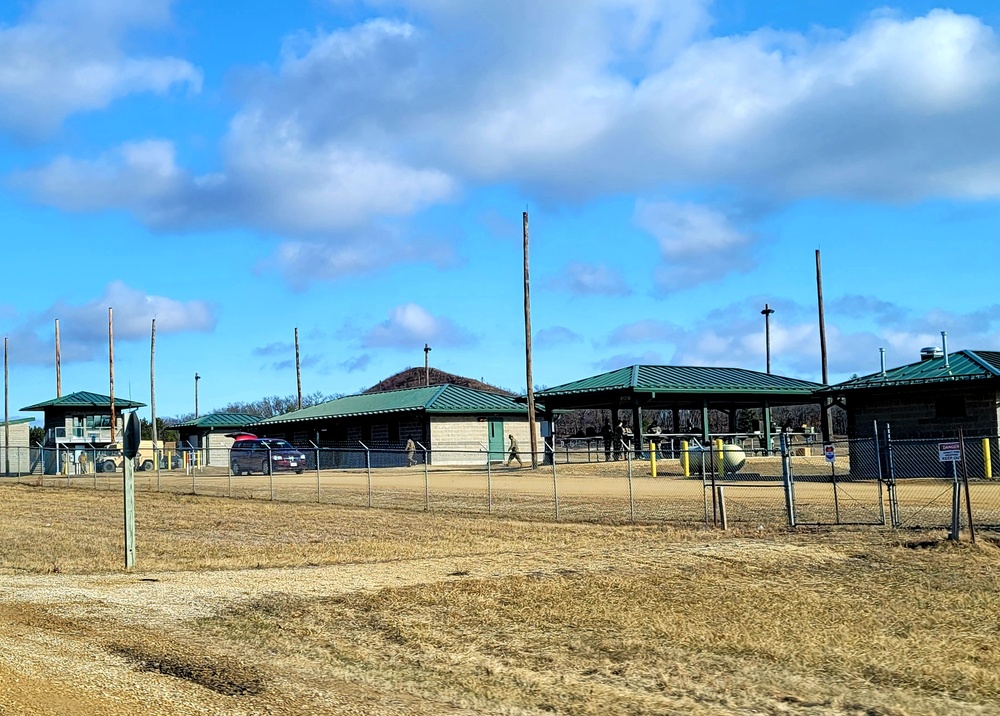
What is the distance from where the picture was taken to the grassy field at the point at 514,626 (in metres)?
7.56

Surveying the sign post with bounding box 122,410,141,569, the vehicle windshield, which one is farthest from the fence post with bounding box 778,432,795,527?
the vehicle windshield

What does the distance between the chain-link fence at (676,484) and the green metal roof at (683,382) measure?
2480 millimetres

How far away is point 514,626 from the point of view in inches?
399

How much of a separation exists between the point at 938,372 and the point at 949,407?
1138 mm

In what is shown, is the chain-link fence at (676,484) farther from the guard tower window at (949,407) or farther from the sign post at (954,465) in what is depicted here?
the guard tower window at (949,407)

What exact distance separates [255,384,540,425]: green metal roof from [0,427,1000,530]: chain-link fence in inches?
105

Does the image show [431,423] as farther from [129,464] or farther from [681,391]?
[129,464]

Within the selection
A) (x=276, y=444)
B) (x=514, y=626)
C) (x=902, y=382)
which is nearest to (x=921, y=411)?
(x=902, y=382)

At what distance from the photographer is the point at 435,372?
108 metres

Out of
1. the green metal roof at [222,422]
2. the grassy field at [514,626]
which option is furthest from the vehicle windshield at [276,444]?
the grassy field at [514,626]

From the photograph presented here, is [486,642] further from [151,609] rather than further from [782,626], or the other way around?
[151,609]

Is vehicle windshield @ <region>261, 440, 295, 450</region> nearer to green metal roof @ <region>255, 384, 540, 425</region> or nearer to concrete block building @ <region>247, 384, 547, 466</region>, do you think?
concrete block building @ <region>247, 384, 547, 466</region>

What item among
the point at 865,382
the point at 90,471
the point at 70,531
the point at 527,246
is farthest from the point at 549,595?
the point at 90,471

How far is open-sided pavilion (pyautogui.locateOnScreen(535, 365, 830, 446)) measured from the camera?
4509 cm
